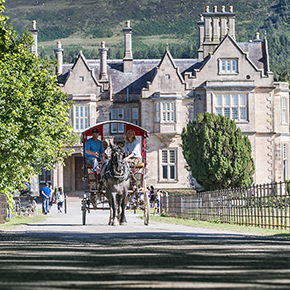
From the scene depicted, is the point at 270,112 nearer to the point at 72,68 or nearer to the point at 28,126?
the point at 72,68

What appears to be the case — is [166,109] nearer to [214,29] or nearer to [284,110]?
[214,29]

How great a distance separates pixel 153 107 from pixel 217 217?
29.3m

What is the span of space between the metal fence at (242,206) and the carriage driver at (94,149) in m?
4.90

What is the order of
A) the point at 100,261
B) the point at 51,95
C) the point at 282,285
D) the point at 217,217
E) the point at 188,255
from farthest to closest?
the point at 51,95 < the point at 217,217 < the point at 188,255 < the point at 100,261 < the point at 282,285

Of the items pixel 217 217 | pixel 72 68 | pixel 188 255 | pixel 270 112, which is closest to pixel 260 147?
pixel 270 112

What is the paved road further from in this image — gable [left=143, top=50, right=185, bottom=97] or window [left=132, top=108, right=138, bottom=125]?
window [left=132, top=108, right=138, bottom=125]

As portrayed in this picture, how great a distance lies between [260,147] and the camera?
174 ft

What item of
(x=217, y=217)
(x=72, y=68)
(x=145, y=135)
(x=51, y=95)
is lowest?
(x=217, y=217)

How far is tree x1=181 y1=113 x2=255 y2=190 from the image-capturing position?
4306cm

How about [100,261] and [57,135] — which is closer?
[100,261]

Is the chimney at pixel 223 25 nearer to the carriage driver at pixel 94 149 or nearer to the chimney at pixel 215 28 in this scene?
the chimney at pixel 215 28

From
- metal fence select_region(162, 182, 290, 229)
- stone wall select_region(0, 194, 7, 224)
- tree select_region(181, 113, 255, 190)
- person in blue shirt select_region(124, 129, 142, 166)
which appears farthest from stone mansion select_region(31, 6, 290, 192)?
person in blue shirt select_region(124, 129, 142, 166)

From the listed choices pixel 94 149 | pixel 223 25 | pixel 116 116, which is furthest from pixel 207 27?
pixel 94 149

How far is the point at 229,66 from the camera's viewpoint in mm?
52438
